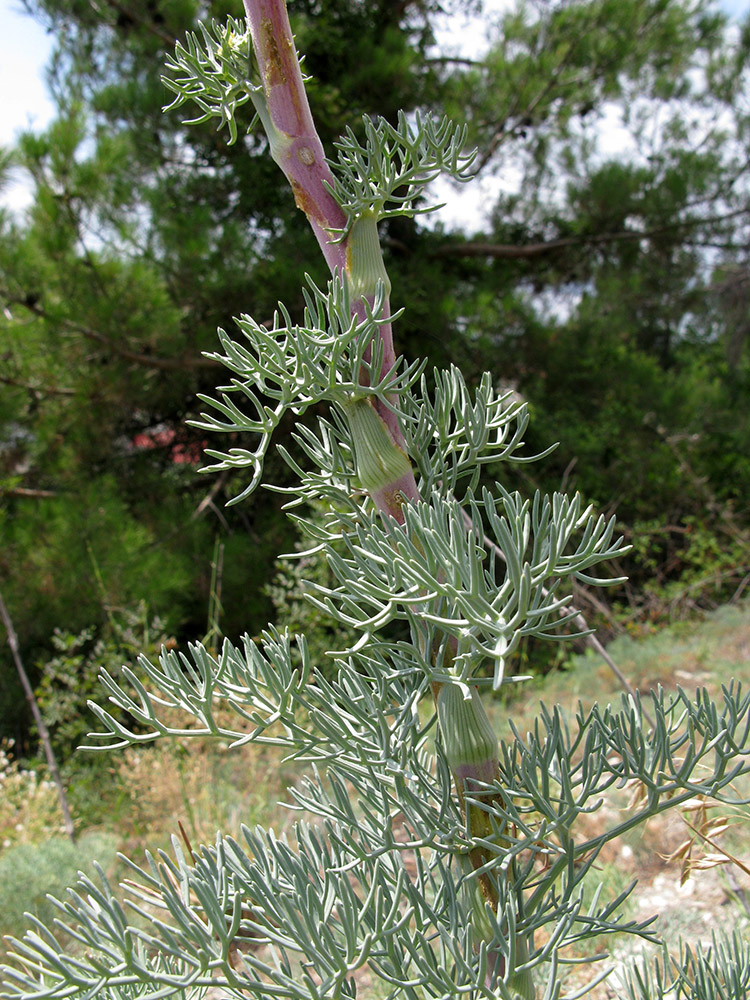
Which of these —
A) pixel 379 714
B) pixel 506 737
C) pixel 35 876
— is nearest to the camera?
pixel 379 714

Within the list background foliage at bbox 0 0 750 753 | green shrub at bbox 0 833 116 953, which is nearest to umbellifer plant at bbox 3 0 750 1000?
green shrub at bbox 0 833 116 953

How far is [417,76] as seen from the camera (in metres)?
4.25

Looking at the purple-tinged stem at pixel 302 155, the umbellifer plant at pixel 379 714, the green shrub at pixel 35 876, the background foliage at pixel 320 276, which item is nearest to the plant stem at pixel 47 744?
the green shrub at pixel 35 876

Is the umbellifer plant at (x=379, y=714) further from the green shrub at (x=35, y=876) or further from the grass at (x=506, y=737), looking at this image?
the green shrub at (x=35, y=876)

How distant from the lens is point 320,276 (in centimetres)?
375

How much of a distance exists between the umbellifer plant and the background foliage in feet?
8.27

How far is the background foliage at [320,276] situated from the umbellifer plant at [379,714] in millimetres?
2521

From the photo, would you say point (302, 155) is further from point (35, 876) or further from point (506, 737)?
point (506, 737)

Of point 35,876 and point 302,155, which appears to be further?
point 35,876

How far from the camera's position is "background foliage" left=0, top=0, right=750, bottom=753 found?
11.3ft

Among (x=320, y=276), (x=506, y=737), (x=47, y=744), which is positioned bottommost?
(x=506, y=737)

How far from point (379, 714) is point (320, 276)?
11.3 ft

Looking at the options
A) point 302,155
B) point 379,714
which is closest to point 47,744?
point 379,714

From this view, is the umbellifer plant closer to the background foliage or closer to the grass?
the grass
